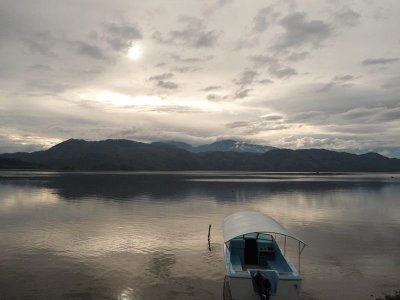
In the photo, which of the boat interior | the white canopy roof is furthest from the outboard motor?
the boat interior

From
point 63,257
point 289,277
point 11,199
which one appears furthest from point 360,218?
point 11,199

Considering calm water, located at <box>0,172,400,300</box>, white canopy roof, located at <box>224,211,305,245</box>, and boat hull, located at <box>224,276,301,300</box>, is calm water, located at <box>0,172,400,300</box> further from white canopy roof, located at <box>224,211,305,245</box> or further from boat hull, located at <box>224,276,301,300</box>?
boat hull, located at <box>224,276,301,300</box>

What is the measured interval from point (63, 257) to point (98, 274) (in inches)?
261

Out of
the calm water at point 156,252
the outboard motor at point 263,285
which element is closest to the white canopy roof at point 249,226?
the calm water at point 156,252

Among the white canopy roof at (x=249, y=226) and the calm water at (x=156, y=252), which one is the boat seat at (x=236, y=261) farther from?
the white canopy roof at (x=249, y=226)

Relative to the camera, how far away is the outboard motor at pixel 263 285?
20.8m

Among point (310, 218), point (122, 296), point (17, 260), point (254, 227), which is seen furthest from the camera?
point (310, 218)

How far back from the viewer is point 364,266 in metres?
33.0

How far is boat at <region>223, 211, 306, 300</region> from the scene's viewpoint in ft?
70.7

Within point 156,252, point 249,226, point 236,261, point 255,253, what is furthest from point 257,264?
point 156,252

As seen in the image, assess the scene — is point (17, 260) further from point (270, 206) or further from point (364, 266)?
point (270, 206)

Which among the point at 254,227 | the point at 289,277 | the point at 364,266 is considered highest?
the point at 254,227

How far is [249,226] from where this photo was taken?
91.6 ft

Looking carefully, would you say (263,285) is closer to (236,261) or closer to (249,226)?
(249,226)
